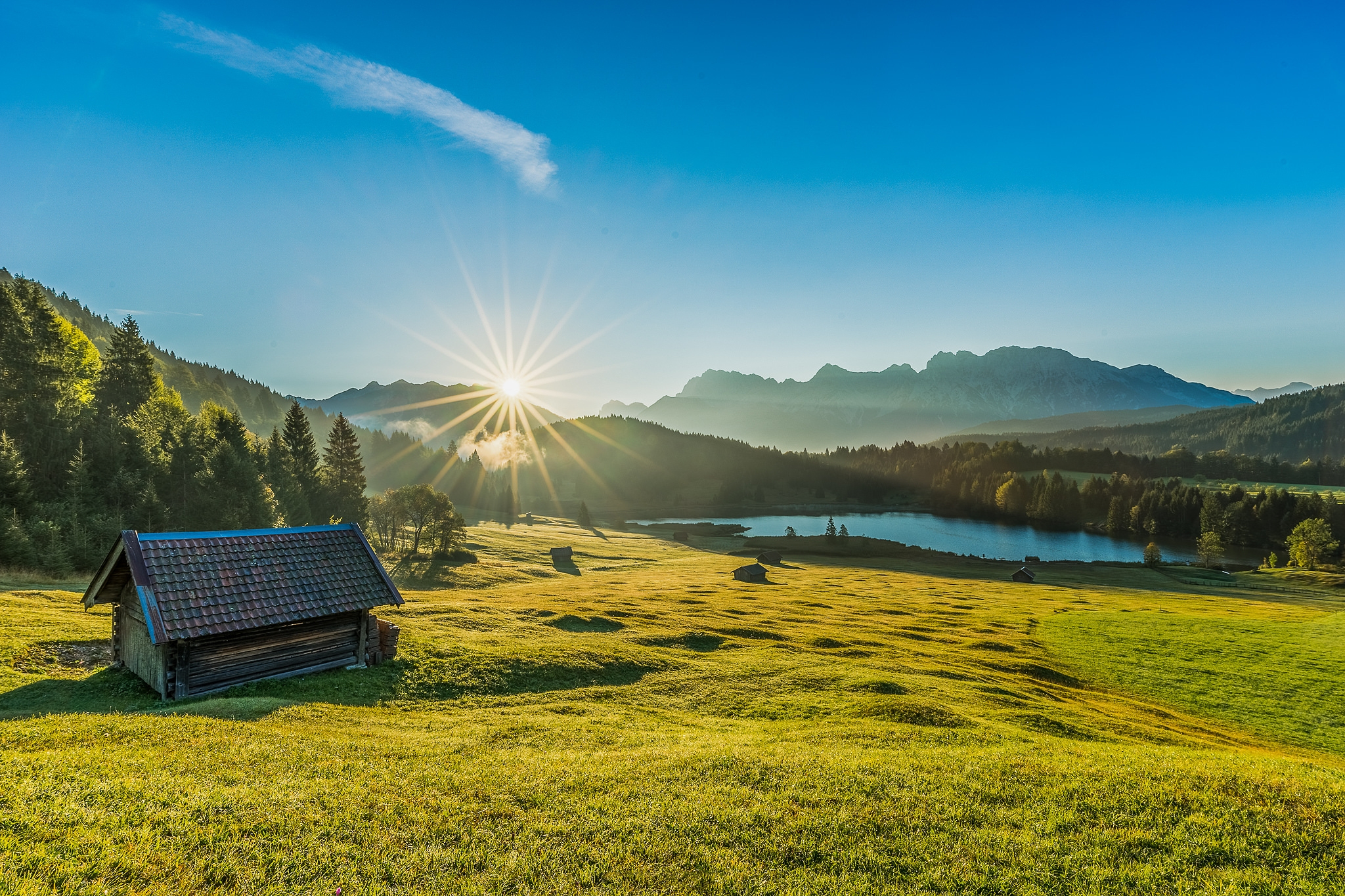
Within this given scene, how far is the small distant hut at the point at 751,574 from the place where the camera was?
7925 cm

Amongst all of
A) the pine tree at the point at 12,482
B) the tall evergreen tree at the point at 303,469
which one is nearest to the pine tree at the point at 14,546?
the pine tree at the point at 12,482

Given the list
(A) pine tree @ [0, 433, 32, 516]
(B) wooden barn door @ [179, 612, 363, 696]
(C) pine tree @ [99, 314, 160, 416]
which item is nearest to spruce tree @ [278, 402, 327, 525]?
(C) pine tree @ [99, 314, 160, 416]

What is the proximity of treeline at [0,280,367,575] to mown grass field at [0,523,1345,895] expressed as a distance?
21.2 m

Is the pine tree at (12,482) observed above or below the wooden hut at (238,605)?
above

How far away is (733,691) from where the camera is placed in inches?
969

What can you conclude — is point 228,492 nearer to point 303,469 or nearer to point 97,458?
point 97,458

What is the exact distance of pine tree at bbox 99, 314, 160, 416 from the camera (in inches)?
3118

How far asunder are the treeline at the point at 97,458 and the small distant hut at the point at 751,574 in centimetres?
6467

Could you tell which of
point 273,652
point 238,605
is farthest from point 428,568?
point 238,605

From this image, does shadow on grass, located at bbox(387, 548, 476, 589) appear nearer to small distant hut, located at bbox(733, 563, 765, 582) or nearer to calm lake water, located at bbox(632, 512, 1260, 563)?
small distant hut, located at bbox(733, 563, 765, 582)

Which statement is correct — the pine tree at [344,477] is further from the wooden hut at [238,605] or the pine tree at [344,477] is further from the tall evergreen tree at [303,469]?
the wooden hut at [238,605]

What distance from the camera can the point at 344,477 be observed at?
93312 millimetres

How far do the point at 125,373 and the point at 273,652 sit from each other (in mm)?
92213

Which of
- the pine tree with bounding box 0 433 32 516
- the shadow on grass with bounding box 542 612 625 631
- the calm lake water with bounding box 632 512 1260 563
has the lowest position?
the calm lake water with bounding box 632 512 1260 563
